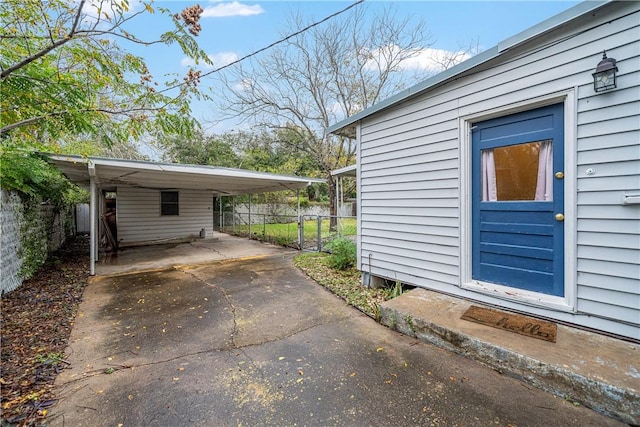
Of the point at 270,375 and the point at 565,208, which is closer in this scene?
the point at 270,375

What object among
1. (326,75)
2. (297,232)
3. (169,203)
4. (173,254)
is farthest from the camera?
(326,75)

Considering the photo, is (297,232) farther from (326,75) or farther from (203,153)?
(203,153)

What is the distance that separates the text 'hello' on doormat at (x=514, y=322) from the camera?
244cm

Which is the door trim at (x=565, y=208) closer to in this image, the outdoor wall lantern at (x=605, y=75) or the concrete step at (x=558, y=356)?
the outdoor wall lantern at (x=605, y=75)

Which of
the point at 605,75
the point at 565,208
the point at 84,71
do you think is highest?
the point at 84,71

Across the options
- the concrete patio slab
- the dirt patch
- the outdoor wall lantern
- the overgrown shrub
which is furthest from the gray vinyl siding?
the outdoor wall lantern

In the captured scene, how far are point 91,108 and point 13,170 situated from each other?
7.62ft

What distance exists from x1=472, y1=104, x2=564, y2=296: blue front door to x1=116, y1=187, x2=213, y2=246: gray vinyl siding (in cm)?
994

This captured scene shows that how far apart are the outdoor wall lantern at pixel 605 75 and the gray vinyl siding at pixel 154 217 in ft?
35.6

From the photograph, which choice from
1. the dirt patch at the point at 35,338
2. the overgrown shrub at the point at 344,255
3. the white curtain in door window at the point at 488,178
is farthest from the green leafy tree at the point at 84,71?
the overgrown shrub at the point at 344,255

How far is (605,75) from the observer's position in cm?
227

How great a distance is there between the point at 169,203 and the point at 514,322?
34.8ft

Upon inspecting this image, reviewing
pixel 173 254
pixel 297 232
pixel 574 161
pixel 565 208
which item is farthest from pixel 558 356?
pixel 297 232

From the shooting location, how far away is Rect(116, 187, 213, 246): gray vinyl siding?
9.28m
